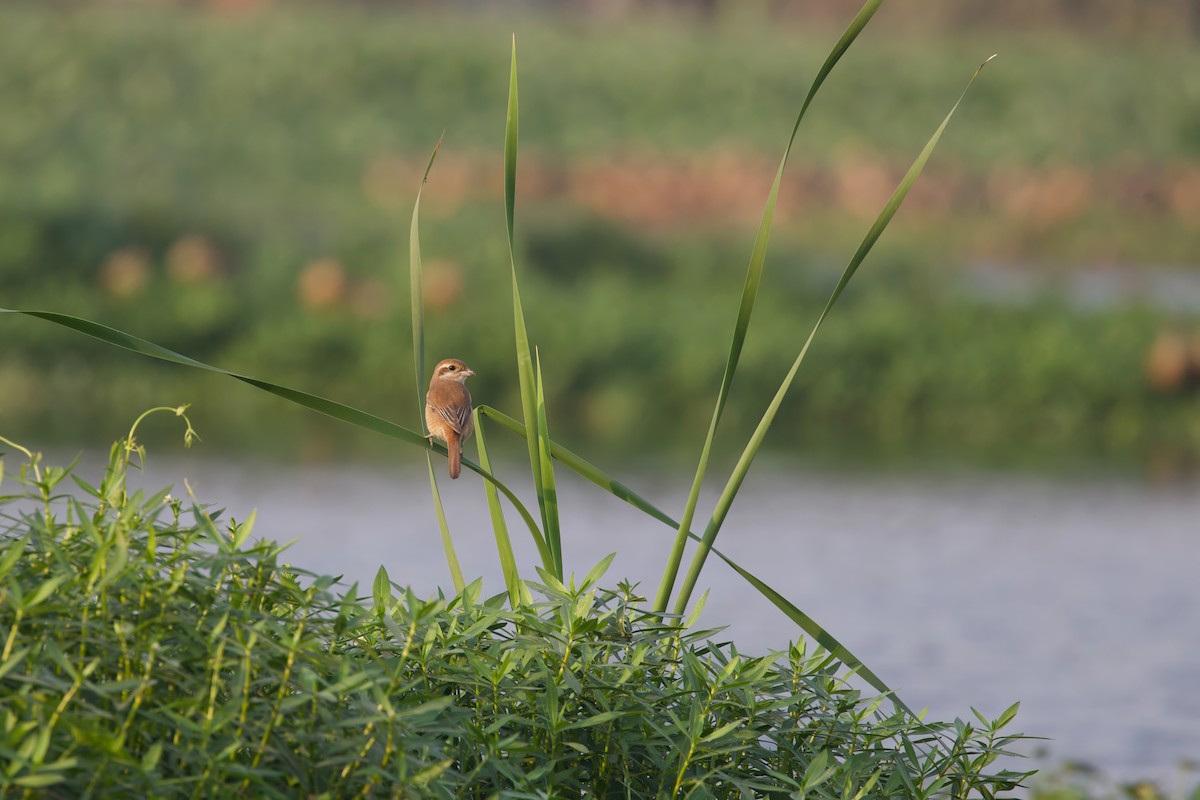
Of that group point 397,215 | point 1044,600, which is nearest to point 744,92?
point 397,215

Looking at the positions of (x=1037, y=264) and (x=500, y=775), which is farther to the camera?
(x=1037, y=264)

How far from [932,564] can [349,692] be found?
686 centimetres

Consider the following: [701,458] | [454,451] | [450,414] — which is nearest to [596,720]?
[701,458]

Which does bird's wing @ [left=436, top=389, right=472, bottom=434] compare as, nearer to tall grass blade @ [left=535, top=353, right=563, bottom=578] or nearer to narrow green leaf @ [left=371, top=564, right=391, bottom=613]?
tall grass blade @ [left=535, top=353, right=563, bottom=578]

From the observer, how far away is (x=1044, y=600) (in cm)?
799

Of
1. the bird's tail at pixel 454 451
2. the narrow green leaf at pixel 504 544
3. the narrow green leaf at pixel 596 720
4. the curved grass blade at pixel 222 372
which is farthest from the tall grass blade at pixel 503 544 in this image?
the bird's tail at pixel 454 451

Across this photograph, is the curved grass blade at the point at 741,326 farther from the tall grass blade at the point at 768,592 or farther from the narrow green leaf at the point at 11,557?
the narrow green leaf at the point at 11,557

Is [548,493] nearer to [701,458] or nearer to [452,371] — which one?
[701,458]

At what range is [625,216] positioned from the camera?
18703mm

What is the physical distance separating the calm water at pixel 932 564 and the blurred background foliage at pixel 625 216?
111 cm

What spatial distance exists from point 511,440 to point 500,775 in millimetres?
9517

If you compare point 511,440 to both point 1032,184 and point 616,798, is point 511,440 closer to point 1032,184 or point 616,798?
point 616,798

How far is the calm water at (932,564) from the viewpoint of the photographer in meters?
6.46

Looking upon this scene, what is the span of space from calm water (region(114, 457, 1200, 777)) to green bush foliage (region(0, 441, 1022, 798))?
10.6 feet
